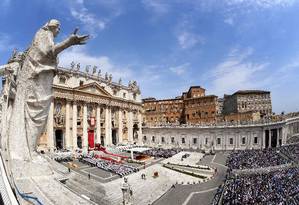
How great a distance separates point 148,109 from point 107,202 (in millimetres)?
76867

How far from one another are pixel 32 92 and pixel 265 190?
23055 millimetres

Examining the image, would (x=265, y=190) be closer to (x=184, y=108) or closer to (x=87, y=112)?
(x=87, y=112)

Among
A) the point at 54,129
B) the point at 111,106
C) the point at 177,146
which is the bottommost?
the point at 177,146

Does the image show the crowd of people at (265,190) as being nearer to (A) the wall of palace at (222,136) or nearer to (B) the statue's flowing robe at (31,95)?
(B) the statue's flowing robe at (31,95)

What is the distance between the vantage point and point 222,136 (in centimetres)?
6588

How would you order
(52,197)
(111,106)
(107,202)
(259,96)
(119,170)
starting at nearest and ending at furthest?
(52,197) < (107,202) < (119,170) < (111,106) < (259,96)

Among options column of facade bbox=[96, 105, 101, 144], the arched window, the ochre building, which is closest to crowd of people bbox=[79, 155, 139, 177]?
the arched window

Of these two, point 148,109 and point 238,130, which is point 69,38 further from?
point 148,109

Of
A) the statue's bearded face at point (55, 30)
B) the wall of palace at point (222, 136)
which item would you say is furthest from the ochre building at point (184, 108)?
the statue's bearded face at point (55, 30)

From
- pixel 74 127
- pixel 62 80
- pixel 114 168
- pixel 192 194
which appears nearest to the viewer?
pixel 192 194

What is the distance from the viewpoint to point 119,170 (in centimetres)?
3119

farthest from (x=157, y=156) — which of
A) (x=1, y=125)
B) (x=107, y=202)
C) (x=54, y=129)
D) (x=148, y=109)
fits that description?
(x=148, y=109)

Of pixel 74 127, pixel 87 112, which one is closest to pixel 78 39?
pixel 74 127

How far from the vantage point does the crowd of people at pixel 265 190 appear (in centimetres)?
2224
